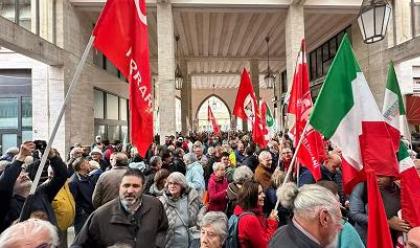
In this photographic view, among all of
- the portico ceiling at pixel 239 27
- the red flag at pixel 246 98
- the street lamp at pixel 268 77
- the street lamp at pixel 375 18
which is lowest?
the red flag at pixel 246 98

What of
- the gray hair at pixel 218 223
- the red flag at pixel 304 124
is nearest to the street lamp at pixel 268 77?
the red flag at pixel 304 124

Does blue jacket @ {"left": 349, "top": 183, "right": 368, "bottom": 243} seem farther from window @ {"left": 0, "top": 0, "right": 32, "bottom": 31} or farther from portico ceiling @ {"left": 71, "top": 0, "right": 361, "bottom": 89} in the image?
portico ceiling @ {"left": 71, "top": 0, "right": 361, "bottom": 89}

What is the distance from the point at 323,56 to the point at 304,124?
Result: 18.1 m

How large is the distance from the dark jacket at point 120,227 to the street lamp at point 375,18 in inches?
134

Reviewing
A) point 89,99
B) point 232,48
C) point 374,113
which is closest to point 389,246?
point 374,113

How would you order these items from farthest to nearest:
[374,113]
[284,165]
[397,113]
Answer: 1. [284,165]
2. [397,113]
3. [374,113]

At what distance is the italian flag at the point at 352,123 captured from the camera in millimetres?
3758

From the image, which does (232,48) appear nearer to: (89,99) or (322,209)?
(89,99)

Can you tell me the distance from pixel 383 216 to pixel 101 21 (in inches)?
122

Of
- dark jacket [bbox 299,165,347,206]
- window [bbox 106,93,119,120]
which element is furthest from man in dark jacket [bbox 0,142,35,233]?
window [bbox 106,93,119,120]

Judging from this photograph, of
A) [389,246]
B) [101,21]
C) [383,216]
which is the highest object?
[101,21]

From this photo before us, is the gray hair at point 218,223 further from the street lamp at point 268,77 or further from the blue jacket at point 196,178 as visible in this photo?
the street lamp at point 268,77

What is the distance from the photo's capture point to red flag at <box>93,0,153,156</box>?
4.38 meters

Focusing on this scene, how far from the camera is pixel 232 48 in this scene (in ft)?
86.7
